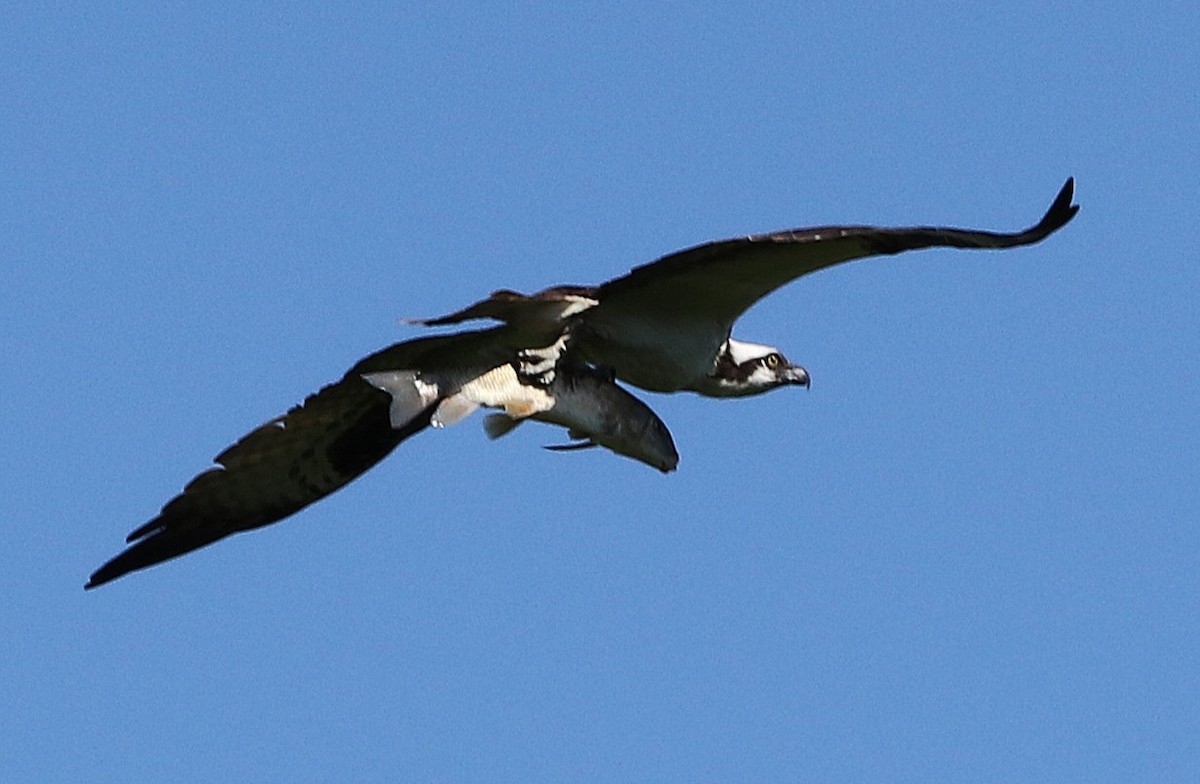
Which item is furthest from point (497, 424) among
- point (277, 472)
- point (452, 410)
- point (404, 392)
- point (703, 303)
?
point (277, 472)

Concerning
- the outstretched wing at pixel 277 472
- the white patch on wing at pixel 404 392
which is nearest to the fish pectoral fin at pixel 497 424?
the white patch on wing at pixel 404 392

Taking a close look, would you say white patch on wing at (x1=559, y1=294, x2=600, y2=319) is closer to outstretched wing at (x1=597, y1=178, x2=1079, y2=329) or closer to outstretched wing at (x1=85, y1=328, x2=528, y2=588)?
outstretched wing at (x1=597, y1=178, x2=1079, y2=329)

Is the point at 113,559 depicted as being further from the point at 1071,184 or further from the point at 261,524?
the point at 1071,184

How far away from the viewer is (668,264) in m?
13.8

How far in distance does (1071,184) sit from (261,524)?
4.98 m

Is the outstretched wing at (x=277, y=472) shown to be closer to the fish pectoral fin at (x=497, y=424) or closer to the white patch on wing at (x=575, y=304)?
the fish pectoral fin at (x=497, y=424)

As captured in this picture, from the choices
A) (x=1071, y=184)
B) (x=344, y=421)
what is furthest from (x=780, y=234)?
(x=344, y=421)

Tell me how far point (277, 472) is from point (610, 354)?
2284 millimetres

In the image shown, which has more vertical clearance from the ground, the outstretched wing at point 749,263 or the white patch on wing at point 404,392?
the outstretched wing at point 749,263

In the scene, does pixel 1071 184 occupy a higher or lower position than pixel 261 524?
higher

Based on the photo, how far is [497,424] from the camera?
14.3m

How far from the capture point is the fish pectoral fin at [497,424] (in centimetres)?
1431

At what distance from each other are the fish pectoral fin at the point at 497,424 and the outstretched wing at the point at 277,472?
3.98 ft

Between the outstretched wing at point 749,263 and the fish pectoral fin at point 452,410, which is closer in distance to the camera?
the outstretched wing at point 749,263
